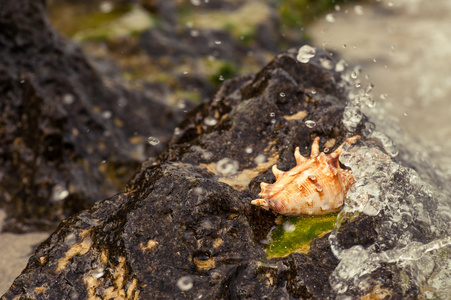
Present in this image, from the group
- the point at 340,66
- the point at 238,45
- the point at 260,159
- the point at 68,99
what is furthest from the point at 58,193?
the point at 238,45

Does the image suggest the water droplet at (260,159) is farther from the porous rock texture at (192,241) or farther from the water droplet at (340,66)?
the water droplet at (340,66)

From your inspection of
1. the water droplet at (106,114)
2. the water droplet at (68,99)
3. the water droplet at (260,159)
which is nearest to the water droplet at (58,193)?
the water droplet at (68,99)

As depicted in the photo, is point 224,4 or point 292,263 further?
point 224,4

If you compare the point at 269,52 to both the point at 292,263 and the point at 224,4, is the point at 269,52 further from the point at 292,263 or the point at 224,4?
the point at 292,263

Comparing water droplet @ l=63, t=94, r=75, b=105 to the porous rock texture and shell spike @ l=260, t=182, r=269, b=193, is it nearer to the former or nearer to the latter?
the porous rock texture

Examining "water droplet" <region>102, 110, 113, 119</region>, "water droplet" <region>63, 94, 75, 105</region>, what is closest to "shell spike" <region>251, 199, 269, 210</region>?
"water droplet" <region>63, 94, 75, 105</region>

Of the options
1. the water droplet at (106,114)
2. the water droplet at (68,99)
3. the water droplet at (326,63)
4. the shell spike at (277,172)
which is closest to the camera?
the shell spike at (277,172)

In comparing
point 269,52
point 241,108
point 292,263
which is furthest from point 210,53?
point 292,263
